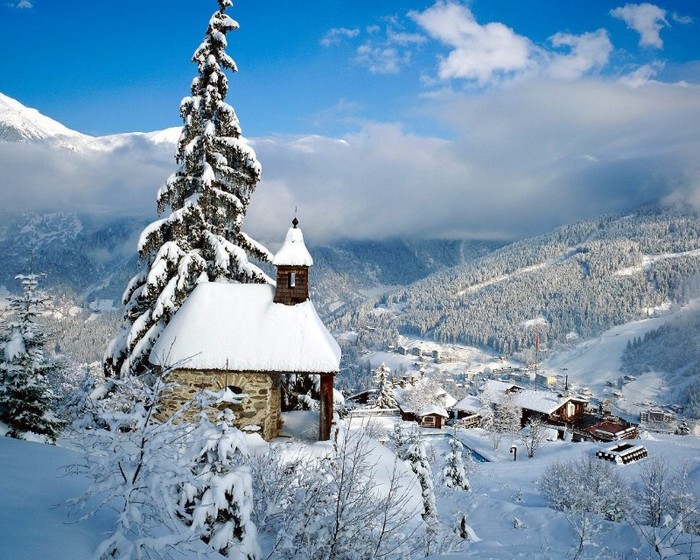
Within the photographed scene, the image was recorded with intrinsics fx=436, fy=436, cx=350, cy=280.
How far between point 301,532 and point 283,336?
757 cm

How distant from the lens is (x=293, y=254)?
15.2 metres

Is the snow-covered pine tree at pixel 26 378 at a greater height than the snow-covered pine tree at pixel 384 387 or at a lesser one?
greater

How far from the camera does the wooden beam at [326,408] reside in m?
14.0

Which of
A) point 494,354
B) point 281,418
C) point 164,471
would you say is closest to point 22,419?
point 281,418

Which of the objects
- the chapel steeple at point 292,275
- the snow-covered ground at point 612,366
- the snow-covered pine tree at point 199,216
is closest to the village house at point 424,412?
the chapel steeple at point 292,275

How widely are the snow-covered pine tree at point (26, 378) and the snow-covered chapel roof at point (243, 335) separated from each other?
3375 mm

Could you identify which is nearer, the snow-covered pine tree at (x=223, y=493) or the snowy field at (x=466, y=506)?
the snowy field at (x=466, y=506)

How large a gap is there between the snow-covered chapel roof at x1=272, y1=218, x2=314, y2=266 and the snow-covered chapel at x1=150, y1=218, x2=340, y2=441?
0.39 ft

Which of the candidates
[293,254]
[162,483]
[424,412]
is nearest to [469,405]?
[424,412]

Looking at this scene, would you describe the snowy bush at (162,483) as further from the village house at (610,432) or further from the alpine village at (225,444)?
the village house at (610,432)

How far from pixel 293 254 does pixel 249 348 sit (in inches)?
140

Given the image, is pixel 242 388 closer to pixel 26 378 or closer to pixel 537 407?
pixel 26 378

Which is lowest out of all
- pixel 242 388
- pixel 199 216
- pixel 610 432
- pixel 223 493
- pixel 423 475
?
pixel 610 432

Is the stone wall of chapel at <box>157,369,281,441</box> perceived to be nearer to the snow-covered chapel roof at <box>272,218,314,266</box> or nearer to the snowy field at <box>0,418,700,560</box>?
the snowy field at <box>0,418,700,560</box>
